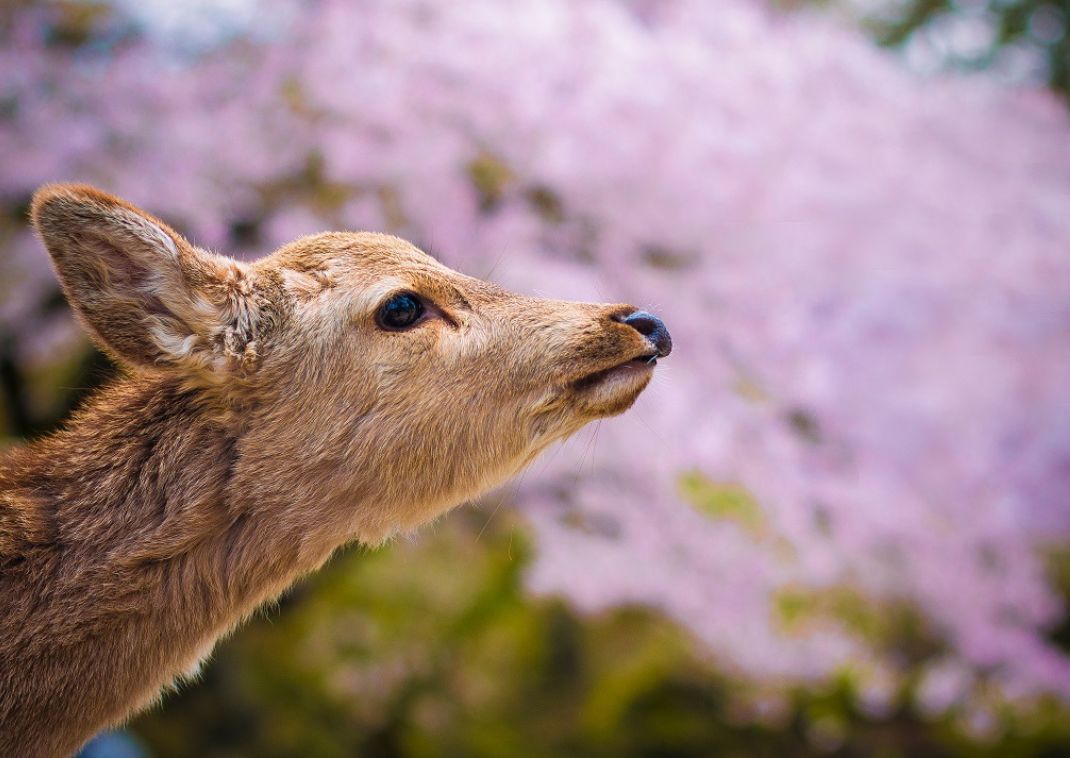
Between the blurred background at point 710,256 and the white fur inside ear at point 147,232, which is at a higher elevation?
the white fur inside ear at point 147,232

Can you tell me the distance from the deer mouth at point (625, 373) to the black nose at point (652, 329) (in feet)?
0.11

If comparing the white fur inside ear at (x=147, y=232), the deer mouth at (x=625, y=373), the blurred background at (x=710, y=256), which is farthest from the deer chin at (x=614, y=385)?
the blurred background at (x=710, y=256)

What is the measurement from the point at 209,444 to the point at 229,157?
232 centimetres

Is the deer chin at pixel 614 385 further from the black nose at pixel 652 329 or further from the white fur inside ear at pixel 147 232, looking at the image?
the white fur inside ear at pixel 147 232

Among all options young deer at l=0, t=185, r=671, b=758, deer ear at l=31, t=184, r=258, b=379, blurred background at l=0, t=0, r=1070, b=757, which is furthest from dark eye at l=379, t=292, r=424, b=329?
blurred background at l=0, t=0, r=1070, b=757

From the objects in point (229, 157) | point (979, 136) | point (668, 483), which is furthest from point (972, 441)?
point (229, 157)

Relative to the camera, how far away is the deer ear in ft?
6.58

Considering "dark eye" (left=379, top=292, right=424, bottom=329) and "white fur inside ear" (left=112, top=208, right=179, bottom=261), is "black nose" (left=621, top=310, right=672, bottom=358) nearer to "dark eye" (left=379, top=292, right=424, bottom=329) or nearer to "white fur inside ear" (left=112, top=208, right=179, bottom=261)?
"dark eye" (left=379, top=292, right=424, bottom=329)

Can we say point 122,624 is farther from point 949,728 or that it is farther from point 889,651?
point 949,728

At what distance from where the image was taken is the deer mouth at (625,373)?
2.18 meters

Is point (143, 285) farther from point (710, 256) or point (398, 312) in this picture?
point (710, 256)

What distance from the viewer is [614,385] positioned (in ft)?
7.14

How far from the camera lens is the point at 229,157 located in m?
4.11

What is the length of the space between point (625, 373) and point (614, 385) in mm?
38
